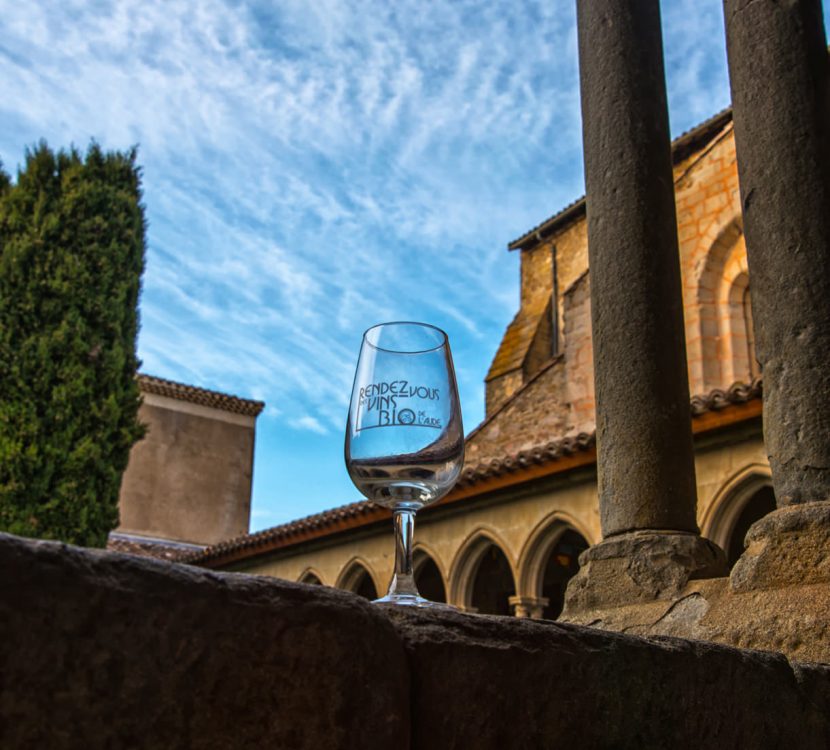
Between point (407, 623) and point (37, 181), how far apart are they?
53.7 feet

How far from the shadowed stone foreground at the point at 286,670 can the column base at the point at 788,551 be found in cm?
153

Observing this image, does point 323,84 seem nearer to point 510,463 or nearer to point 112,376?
point 112,376

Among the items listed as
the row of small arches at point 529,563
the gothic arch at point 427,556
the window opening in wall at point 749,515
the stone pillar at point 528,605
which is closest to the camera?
the row of small arches at point 529,563

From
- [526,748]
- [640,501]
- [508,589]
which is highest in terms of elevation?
[508,589]

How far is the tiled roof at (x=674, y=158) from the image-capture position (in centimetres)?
1448

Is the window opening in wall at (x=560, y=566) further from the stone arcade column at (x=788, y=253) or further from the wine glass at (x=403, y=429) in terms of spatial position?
Answer: the wine glass at (x=403, y=429)

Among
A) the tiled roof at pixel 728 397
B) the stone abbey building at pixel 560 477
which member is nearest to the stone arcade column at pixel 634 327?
the tiled roof at pixel 728 397

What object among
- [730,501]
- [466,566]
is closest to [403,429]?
[730,501]

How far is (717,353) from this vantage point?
12023mm

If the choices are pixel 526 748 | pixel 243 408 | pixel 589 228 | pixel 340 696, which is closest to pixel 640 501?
pixel 589 228

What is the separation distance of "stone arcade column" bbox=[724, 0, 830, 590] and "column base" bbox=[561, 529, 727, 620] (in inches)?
12.3

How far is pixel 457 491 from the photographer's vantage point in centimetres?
1037

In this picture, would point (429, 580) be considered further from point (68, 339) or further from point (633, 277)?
point (633, 277)

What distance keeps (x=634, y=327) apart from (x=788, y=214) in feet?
2.26
